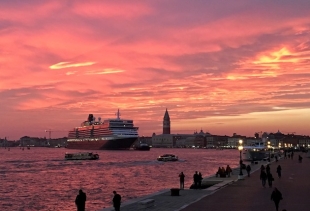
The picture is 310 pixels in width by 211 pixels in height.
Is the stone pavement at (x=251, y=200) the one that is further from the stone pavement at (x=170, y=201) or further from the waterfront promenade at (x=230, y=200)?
the stone pavement at (x=170, y=201)

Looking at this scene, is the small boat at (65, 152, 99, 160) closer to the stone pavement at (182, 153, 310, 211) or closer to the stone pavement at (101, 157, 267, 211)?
the stone pavement at (182, 153, 310, 211)

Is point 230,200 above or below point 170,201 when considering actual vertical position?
above

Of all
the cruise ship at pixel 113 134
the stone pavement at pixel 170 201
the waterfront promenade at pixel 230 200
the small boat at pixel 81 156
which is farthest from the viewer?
the cruise ship at pixel 113 134

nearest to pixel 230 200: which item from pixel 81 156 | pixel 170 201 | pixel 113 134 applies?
pixel 170 201

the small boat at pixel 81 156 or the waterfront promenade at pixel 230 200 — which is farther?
the small boat at pixel 81 156

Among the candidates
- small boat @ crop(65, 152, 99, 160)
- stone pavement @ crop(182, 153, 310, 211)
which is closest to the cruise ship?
small boat @ crop(65, 152, 99, 160)

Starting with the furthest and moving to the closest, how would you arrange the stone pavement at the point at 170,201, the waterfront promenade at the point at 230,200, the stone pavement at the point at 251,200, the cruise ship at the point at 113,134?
the cruise ship at the point at 113,134, the stone pavement at the point at 170,201, the waterfront promenade at the point at 230,200, the stone pavement at the point at 251,200

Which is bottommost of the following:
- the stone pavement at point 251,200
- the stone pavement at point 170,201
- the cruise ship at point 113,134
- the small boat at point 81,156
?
the stone pavement at point 170,201

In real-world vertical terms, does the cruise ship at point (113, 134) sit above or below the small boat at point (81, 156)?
above

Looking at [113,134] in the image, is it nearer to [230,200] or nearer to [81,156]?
[81,156]

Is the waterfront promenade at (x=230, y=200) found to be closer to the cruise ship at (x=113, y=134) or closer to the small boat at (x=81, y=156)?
the small boat at (x=81, y=156)

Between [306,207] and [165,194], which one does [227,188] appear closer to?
[165,194]

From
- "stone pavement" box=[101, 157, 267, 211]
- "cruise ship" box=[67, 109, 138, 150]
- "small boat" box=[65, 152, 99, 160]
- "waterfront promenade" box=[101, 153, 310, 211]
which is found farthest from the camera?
"cruise ship" box=[67, 109, 138, 150]

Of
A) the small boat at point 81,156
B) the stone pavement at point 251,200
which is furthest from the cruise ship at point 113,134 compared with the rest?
the stone pavement at point 251,200
